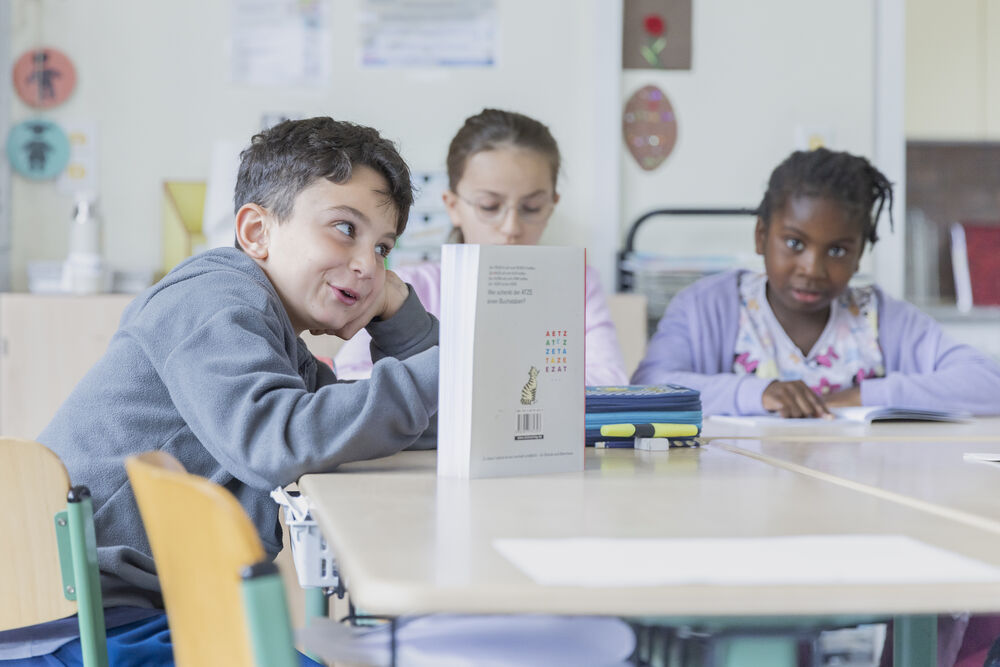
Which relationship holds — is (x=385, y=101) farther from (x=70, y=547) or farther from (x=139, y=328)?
(x=70, y=547)

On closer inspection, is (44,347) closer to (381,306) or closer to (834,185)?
(381,306)

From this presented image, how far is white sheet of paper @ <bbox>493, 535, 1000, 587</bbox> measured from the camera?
62 cm

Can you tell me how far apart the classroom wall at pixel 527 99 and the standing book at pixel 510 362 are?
1.95 meters

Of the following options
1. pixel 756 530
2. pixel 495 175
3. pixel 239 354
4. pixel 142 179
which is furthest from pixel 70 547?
pixel 142 179

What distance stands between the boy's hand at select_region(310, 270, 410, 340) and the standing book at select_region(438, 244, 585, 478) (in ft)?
1.10

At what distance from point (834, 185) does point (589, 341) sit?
590 mm

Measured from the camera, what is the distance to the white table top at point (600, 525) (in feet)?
1.94

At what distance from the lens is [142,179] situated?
296cm

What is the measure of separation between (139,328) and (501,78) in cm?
213

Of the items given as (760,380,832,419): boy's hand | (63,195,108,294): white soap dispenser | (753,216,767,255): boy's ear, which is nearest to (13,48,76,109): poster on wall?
(63,195,108,294): white soap dispenser

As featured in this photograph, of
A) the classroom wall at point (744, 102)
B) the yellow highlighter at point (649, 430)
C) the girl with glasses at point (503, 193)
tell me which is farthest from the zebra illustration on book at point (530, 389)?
the classroom wall at point (744, 102)

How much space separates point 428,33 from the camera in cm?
305

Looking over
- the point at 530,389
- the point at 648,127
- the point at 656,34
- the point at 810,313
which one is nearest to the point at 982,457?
the point at 530,389

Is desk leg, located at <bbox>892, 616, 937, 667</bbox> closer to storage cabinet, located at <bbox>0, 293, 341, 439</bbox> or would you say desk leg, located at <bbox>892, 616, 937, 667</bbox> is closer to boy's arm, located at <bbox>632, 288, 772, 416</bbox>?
boy's arm, located at <bbox>632, 288, 772, 416</bbox>
